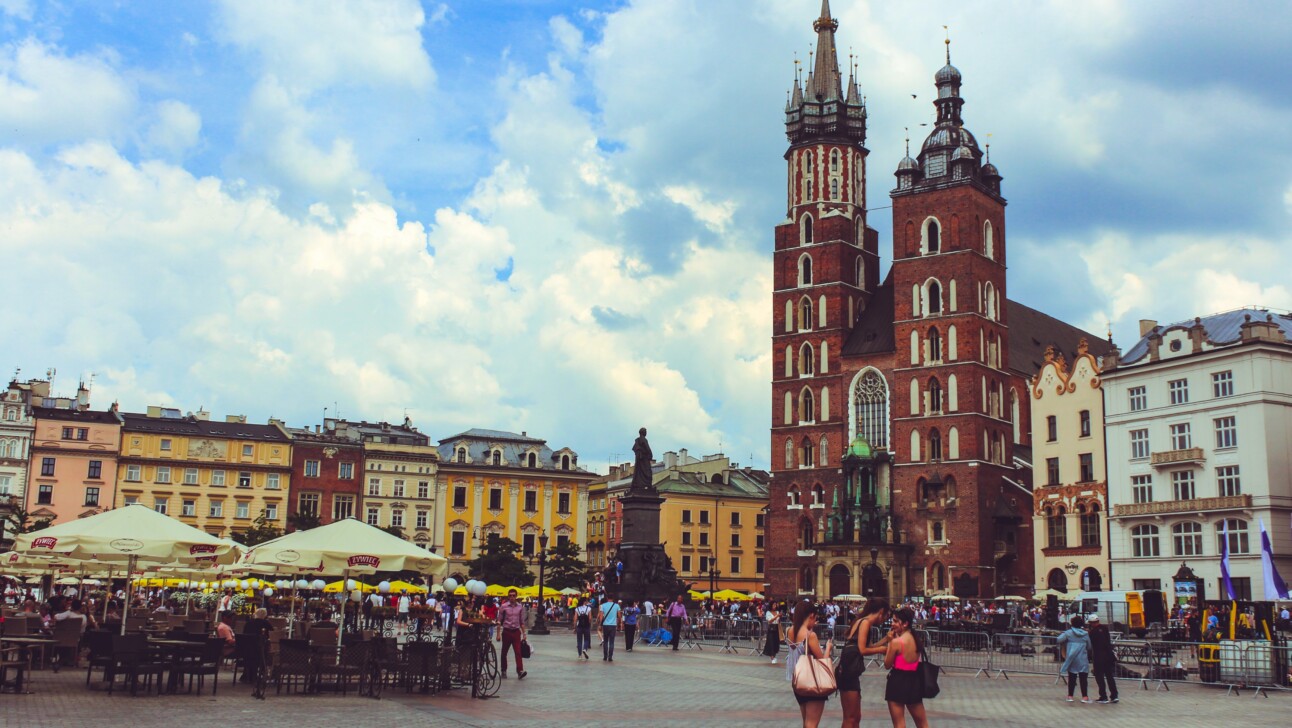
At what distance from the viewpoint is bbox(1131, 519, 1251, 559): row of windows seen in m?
50.8

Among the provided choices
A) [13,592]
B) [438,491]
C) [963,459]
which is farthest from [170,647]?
[438,491]

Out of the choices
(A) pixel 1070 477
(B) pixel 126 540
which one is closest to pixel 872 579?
(A) pixel 1070 477

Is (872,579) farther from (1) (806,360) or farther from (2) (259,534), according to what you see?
(2) (259,534)

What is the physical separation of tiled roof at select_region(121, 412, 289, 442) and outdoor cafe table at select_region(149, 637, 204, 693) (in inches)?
2811

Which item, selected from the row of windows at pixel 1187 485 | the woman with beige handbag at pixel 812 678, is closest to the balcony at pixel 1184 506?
the row of windows at pixel 1187 485

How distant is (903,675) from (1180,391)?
153 feet

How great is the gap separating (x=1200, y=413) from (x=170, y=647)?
4708cm

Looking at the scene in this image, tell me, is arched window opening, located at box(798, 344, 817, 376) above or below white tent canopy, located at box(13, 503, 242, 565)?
above

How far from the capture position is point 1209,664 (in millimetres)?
24656

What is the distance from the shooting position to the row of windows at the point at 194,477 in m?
83.2

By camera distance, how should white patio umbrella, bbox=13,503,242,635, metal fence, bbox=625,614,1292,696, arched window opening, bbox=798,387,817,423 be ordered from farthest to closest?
arched window opening, bbox=798,387,817,423 → metal fence, bbox=625,614,1292,696 → white patio umbrella, bbox=13,503,242,635

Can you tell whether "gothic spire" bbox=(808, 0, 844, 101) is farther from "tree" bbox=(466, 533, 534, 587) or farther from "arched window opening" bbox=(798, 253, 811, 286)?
"tree" bbox=(466, 533, 534, 587)

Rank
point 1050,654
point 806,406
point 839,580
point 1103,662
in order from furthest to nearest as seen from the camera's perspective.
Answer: point 806,406 < point 839,580 < point 1050,654 < point 1103,662

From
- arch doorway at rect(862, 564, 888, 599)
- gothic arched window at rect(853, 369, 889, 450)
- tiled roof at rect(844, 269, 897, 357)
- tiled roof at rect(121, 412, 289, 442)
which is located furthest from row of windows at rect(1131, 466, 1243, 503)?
tiled roof at rect(121, 412, 289, 442)
